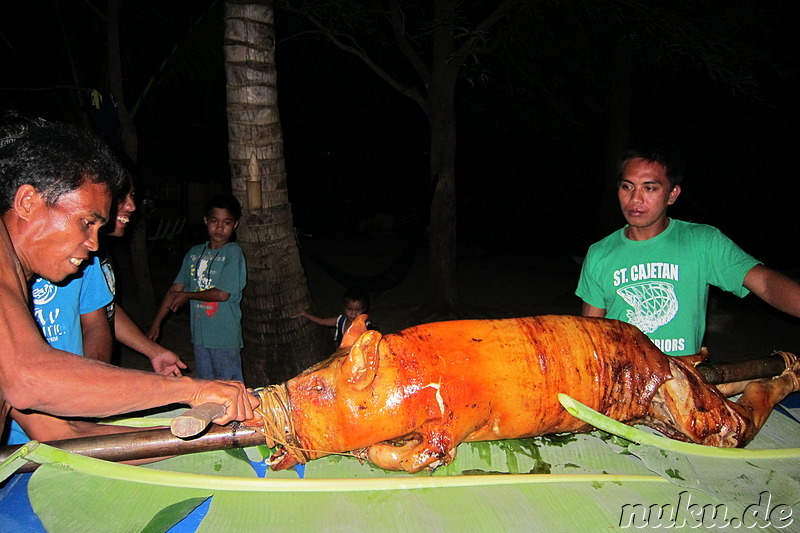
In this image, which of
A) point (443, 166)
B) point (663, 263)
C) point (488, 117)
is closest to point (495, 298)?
point (443, 166)

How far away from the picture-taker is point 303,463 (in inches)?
81.0

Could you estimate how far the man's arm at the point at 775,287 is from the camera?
7.59ft

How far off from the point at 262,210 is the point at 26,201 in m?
2.85

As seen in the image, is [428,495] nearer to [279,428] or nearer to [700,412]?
[279,428]

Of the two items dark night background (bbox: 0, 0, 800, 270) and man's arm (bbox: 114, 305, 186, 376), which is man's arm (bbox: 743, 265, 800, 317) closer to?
man's arm (bbox: 114, 305, 186, 376)

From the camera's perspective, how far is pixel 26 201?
70.9 inches

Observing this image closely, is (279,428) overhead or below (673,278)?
below

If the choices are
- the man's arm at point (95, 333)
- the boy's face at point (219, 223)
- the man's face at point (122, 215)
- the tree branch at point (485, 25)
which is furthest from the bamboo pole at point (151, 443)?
the tree branch at point (485, 25)

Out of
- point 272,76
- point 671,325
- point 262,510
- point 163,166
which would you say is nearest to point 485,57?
point 272,76

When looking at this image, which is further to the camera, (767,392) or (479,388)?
(767,392)

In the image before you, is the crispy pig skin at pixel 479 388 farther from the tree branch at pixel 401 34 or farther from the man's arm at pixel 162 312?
the tree branch at pixel 401 34

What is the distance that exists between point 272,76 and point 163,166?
17.1m

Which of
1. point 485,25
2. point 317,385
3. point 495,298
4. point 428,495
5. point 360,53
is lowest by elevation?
point 495,298

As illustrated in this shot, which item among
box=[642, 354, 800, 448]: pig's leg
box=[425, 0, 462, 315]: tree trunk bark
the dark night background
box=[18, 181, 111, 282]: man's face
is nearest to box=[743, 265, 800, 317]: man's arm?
box=[642, 354, 800, 448]: pig's leg
